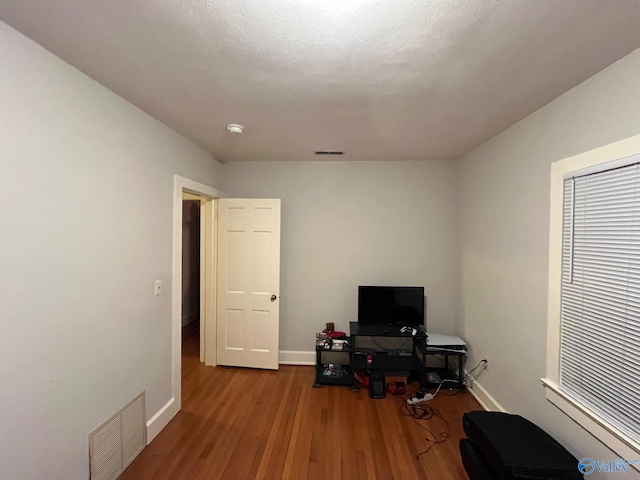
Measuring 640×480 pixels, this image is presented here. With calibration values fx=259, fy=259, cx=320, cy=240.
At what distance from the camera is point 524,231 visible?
78.1 inches

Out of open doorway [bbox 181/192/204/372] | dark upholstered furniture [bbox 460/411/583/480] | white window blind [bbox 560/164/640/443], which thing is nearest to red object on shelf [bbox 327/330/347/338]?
dark upholstered furniture [bbox 460/411/583/480]

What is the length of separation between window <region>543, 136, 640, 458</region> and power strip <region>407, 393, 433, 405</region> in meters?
1.14

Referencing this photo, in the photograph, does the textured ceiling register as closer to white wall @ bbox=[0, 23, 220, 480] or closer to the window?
white wall @ bbox=[0, 23, 220, 480]

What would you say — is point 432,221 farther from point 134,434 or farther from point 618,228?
point 134,434

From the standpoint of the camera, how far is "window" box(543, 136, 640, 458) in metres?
1.26

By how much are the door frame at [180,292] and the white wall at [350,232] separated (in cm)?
56

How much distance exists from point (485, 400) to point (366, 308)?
1388 mm

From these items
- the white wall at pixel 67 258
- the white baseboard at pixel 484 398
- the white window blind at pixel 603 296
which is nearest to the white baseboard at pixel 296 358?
the white wall at pixel 67 258

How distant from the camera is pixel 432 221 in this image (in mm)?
3246

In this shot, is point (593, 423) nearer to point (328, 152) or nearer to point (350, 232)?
point (350, 232)

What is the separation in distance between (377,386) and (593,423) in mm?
1644

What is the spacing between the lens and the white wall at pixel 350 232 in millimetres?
3244

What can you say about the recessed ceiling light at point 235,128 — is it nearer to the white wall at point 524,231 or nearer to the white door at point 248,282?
the white door at point 248,282

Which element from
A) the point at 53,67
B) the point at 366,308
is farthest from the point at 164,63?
the point at 366,308
